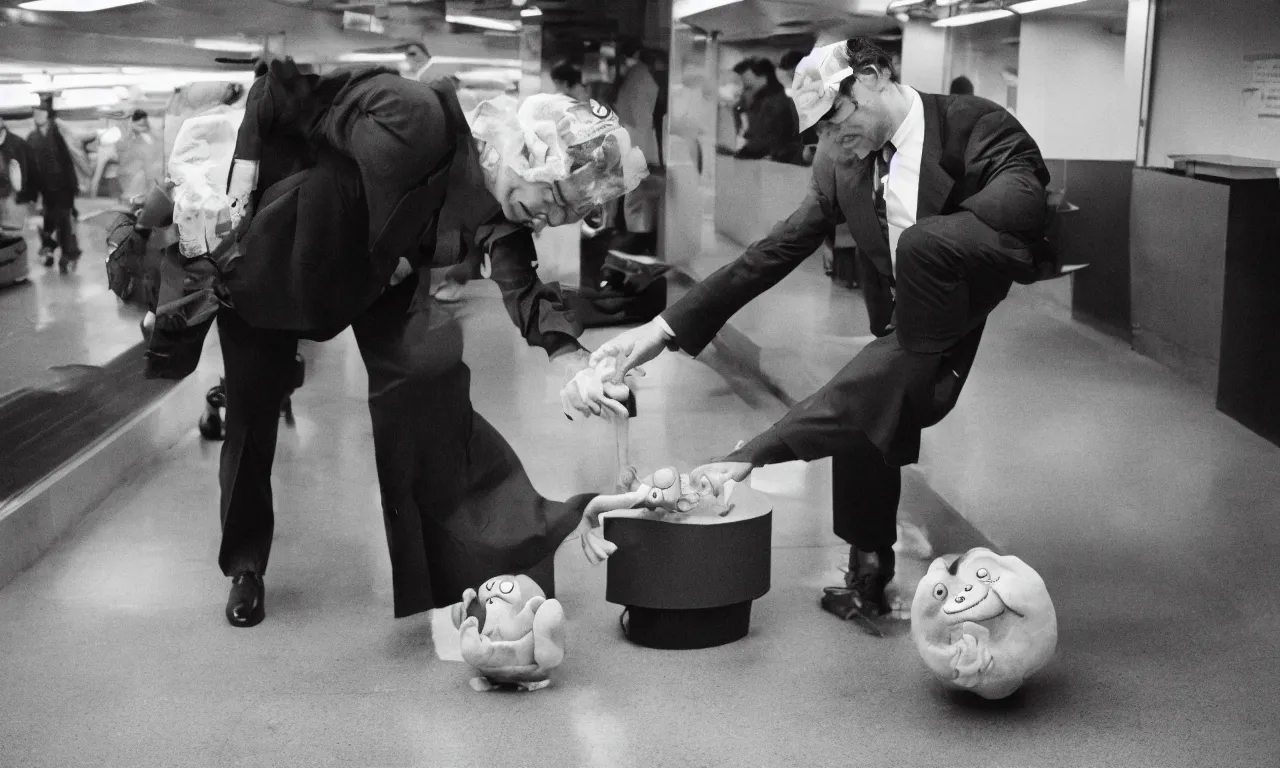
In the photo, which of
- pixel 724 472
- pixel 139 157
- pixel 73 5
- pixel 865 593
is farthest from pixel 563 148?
pixel 139 157

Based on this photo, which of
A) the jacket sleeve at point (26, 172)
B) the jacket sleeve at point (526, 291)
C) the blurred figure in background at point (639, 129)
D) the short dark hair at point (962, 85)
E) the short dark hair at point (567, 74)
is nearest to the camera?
the jacket sleeve at point (526, 291)

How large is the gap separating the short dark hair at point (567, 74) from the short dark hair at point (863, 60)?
5.94 metres

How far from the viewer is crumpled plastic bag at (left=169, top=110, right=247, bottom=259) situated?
144 inches

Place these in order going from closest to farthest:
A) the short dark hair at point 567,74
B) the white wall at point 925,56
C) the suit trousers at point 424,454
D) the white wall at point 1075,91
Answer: the suit trousers at point 424,454 → the white wall at point 1075,91 → the white wall at point 925,56 → the short dark hair at point 567,74

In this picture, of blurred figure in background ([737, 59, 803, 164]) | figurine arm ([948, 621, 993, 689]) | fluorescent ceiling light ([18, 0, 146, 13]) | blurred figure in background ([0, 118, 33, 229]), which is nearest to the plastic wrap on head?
figurine arm ([948, 621, 993, 689])

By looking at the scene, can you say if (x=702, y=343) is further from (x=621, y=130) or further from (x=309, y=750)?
(x=309, y=750)

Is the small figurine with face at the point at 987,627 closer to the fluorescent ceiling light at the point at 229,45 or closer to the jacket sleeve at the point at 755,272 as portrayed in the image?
the jacket sleeve at the point at 755,272

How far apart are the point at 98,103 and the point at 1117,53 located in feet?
13.2

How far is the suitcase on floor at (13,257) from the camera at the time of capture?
482cm

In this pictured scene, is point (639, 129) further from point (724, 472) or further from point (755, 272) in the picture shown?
point (724, 472)

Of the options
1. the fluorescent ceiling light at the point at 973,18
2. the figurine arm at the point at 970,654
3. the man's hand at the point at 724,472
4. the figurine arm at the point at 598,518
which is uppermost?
the fluorescent ceiling light at the point at 973,18

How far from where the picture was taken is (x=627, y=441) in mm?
4297

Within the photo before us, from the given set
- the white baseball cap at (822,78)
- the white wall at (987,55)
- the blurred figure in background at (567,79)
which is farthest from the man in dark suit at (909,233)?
the blurred figure in background at (567,79)

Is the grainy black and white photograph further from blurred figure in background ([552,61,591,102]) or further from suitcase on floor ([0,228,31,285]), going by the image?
blurred figure in background ([552,61,591,102])
